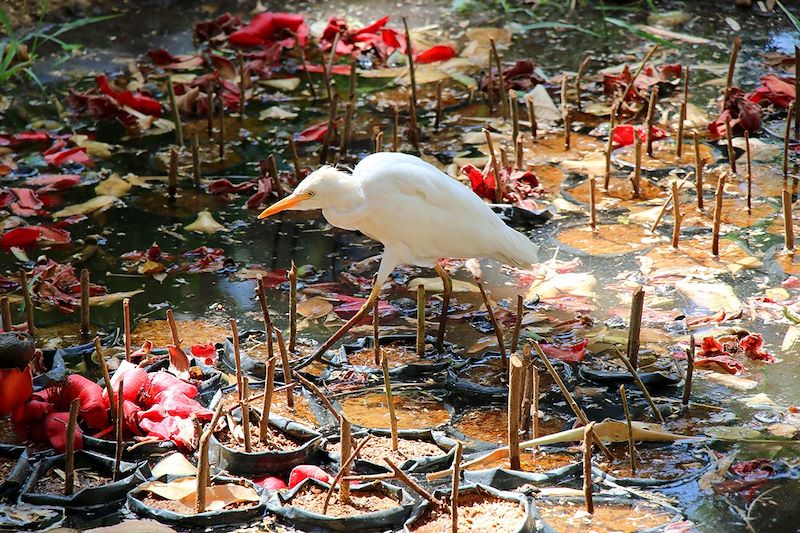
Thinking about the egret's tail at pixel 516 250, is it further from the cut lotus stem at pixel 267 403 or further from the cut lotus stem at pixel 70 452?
the cut lotus stem at pixel 70 452

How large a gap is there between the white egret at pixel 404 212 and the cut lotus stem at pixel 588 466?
46.6 inches

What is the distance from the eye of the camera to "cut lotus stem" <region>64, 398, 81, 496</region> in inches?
115

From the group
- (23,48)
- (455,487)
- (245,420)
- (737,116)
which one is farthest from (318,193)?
(23,48)

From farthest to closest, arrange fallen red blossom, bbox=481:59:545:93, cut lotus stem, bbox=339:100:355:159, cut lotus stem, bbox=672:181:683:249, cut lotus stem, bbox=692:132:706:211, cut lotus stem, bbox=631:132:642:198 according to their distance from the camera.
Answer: fallen red blossom, bbox=481:59:545:93
cut lotus stem, bbox=339:100:355:159
cut lotus stem, bbox=631:132:642:198
cut lotus stem, bbox=692:132:706:211
cut lotus stem, bbox=672:181:683:249

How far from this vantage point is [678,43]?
23.1 ft

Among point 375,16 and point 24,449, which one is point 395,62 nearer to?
point 375,16

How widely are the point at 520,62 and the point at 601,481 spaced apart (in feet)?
12.8

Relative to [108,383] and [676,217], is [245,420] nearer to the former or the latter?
[108,383]

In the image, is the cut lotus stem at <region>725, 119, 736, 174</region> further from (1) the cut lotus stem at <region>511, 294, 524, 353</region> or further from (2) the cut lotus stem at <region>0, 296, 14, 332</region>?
(2) the cut lotus stem at <region>0, 296, 14, 332</region>

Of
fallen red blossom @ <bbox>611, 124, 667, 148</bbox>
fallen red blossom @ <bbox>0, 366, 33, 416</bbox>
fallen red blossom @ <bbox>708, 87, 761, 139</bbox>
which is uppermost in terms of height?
fallen red blossom @ <bbox>708, 87, 761, 139</bbox>

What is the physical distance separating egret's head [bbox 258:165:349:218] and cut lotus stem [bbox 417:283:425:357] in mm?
457

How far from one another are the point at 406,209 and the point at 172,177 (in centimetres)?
184

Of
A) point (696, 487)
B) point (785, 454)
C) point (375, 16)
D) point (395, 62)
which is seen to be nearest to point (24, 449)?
point (696, 487)

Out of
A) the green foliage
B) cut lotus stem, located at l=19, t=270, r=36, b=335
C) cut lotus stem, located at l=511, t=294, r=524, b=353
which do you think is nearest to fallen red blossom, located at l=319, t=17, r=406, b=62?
the green foliage
